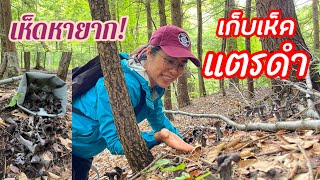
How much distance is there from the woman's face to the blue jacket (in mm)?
111

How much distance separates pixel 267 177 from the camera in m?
1.47

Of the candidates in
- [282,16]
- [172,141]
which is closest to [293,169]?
[172,141]

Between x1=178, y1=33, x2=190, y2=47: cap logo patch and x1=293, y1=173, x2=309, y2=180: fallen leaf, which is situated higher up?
x1=178, y1=33, x2=190, y2=47: cap logo patch

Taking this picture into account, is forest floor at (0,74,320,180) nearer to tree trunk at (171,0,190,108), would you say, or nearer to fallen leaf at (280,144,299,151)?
fallen leaf at (280,144,299,151)

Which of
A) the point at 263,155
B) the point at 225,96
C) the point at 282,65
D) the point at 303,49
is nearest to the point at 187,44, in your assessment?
the point at 263,155

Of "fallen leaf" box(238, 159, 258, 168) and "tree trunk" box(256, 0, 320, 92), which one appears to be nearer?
"fallen leaf" box(238, 159, 258, 168)

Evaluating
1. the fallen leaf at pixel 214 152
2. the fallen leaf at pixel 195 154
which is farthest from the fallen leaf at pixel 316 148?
the fallen leaf at pixel 195 154

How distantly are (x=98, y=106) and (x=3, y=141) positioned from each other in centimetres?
104

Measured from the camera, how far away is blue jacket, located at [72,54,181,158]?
198cm

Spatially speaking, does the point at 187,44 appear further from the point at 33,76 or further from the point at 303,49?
the point at 303,49

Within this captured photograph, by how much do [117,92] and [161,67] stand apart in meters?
0.47

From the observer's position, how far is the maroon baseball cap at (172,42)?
2.11m

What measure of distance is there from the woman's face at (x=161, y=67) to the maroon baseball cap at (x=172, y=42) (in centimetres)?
6

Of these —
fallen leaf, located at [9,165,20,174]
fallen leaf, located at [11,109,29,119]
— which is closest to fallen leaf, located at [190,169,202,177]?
fallen leaf, located at [9,165,20,174]
